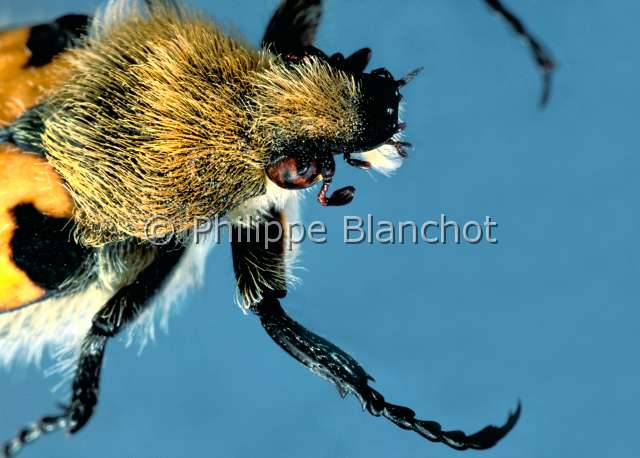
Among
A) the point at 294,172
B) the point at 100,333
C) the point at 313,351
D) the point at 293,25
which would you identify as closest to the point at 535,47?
the point at 293,25

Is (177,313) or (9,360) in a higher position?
(177,313)

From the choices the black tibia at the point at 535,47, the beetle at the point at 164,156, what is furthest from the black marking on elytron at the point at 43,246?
the black tibia at the point at 535,47

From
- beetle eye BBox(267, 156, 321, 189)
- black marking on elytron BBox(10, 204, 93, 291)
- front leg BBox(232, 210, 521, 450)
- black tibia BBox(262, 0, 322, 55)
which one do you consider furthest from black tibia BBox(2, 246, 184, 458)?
black tibia BBox(262, 0, 322, 55)

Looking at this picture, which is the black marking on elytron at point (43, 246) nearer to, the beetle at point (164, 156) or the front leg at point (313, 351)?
the beetle at point (164, 156)

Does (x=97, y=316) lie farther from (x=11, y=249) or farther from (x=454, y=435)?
(x=454, y=435)

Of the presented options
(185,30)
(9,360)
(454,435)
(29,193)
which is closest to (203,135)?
(185,30)

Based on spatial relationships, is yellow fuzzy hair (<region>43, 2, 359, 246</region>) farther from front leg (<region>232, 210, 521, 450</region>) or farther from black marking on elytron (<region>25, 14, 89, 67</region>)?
black marking on elytron (<region>25, 14, 89, 67</region>)
